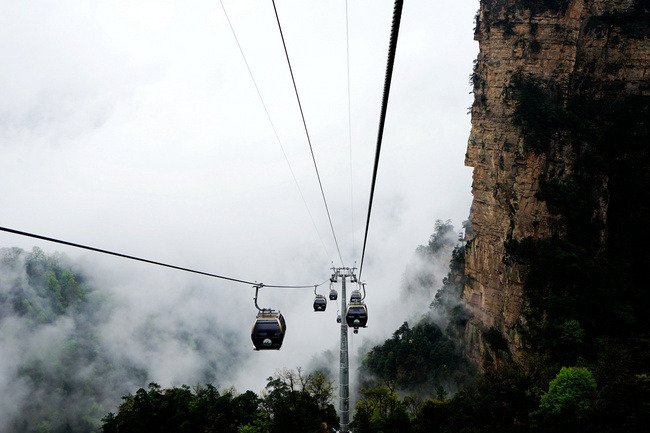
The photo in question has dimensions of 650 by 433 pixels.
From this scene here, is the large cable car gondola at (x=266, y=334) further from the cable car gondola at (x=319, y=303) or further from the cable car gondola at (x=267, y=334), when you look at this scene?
the cable car gondola at (x=319, y=303)

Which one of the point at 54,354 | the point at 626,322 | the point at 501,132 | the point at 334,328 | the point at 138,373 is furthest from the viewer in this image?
the point at 334,328

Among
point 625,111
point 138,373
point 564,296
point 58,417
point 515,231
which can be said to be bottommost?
point 58,417

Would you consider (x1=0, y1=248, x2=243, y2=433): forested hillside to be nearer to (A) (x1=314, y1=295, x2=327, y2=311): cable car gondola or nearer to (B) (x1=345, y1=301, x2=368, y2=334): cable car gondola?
(A) (x1=314, y1=295, x2=327, y2=311): cable car gondola

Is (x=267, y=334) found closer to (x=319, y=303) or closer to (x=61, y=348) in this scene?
(x=319, y=303)

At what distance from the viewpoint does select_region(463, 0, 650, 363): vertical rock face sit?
22703 mm

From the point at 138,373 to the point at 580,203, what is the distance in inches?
3526

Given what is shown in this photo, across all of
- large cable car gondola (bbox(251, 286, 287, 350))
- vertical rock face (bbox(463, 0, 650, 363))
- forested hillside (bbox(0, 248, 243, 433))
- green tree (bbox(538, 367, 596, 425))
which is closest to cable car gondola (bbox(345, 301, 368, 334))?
large cable car gondola (bbox(251, 286, 287, 350))

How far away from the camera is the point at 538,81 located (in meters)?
23.1

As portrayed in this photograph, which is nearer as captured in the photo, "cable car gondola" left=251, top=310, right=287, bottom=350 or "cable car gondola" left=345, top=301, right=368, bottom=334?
"cable car gondola" left=251, top=310, right=287, bottom=350

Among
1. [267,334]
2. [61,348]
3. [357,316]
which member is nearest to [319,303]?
[357,316]

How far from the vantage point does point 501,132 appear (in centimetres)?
2455

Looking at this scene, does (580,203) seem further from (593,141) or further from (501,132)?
(501,132)

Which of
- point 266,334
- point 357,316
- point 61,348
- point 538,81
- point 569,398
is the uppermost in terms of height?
point 538,81

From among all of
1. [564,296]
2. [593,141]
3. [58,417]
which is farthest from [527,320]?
[58,417]
